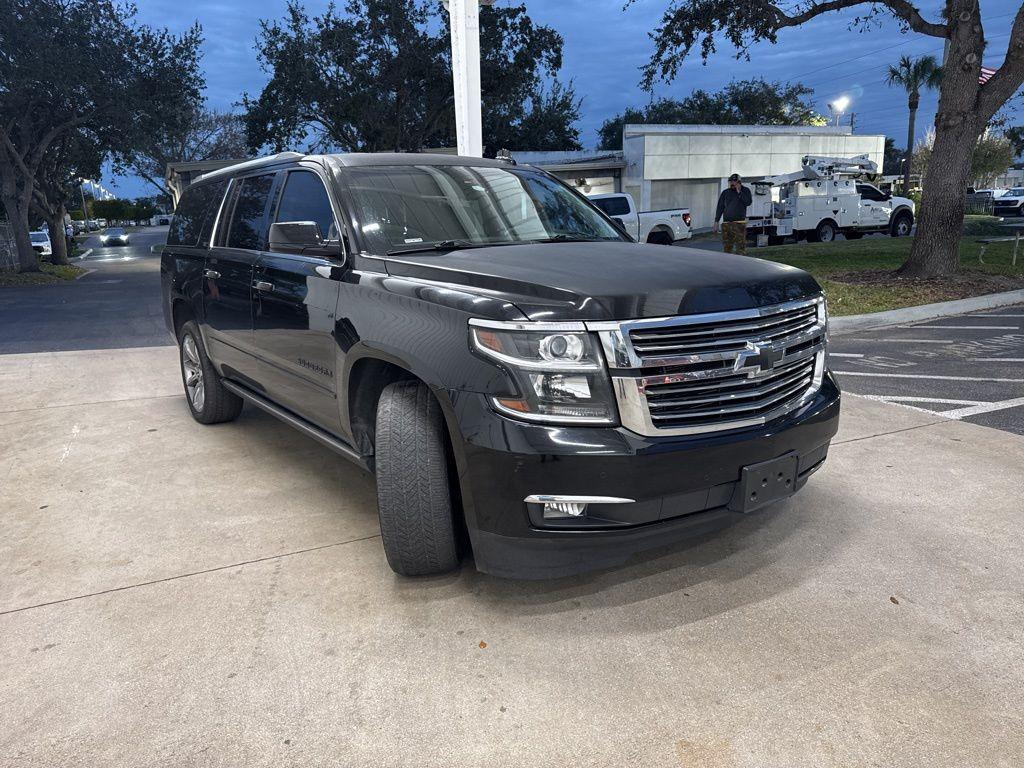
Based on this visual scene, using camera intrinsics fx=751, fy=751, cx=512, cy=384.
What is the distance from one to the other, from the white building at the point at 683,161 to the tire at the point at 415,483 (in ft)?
100

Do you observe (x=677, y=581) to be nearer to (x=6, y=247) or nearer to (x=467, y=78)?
(x=467, y=78)

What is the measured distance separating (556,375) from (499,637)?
3.43 feet

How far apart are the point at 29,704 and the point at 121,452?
282 centimetres

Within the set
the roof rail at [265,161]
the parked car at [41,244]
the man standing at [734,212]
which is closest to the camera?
the roof rail at [265,161]

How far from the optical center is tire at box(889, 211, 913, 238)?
24859mm

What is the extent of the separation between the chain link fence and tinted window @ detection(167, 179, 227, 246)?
24595 mm

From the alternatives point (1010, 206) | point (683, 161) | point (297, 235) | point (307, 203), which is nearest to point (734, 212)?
point (307, 203)

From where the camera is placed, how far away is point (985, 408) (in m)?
5.75

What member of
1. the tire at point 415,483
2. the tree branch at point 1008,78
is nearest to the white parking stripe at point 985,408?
the tire at point 415,483

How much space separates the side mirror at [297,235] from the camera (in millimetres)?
3531

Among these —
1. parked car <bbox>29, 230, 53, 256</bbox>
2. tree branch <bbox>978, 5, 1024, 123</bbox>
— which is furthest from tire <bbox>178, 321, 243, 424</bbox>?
parked car <bbox>29, 230, 53, 256</bbox>

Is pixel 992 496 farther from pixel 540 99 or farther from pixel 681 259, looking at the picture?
pixel 540 99

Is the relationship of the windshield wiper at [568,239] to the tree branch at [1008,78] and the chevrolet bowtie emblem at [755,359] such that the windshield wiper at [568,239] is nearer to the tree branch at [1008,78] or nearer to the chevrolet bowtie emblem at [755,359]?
the chevrolet bowtie emblem at [755,359]

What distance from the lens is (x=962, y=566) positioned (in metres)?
3.31
